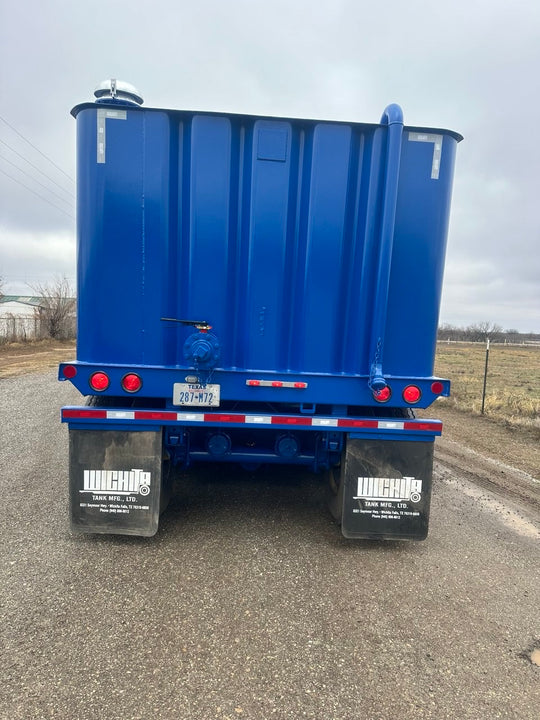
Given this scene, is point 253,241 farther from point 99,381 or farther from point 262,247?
point 99,381

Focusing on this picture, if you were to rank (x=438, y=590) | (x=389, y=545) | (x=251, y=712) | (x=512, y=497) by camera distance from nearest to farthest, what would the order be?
(x=251, y=712) < (x=438, y=590) < (x=389, y=545) < (x=512, y=497)

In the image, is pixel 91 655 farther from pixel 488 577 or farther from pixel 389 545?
pixel 488 577

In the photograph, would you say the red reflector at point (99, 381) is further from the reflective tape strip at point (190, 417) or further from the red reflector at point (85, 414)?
the reflective tape strip at point (190, 417)

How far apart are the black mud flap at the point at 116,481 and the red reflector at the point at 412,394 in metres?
1.95

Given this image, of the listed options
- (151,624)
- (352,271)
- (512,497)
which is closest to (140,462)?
(151,624)

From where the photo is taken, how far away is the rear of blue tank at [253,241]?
3484mm

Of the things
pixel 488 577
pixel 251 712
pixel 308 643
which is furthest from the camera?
pixel 488 577

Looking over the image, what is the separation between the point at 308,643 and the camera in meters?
2.73

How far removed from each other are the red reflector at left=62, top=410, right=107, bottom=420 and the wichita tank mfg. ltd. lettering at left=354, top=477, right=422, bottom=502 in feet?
6.78

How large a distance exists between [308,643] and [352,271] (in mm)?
2490

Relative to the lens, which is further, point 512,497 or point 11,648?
point 512,497

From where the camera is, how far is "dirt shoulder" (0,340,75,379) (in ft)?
56.9

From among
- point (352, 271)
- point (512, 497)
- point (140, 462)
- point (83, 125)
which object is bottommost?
point (512, 497)

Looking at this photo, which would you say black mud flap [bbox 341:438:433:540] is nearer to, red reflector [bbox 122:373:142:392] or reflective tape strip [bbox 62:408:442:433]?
reflective tape strip [bbox 62:408:442:433]
